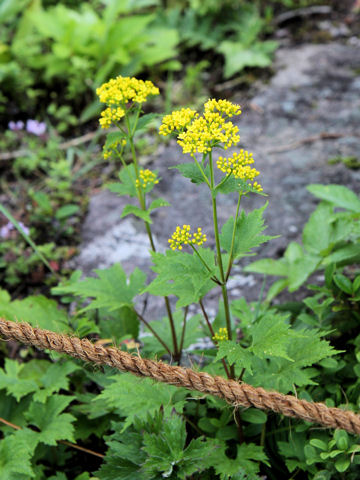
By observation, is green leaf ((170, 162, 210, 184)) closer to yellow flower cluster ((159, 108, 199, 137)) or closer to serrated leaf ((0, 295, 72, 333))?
yellow flower cluster ((159, 108, 199, 137))

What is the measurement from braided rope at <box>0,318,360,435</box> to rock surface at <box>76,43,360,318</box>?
140 centimetres

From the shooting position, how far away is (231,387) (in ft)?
4.54

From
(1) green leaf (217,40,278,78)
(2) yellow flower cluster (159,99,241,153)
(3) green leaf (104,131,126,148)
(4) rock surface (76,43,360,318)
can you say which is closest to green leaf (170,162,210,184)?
(2) yellow flower cluster (159,99,241,153)

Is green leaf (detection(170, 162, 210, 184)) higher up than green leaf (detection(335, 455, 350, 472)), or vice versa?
green leaf (detection(170, 162, 210, 184))

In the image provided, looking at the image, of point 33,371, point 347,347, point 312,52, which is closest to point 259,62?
point 312,52

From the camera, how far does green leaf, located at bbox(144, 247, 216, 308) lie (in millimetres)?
1559

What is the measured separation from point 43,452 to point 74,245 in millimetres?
1717

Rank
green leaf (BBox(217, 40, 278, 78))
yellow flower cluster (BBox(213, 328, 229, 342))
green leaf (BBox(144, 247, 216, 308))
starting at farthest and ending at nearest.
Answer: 1. green leaf (BBox(217, 40, 278, 78))
2. yellow flower cluster (BBox(213, 328, 229, 342))
3. green leaf (BBox(144, 247, 216, 308))

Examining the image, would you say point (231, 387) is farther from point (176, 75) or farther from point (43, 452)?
point (176, 75)

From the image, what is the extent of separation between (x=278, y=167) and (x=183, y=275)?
7.65ft

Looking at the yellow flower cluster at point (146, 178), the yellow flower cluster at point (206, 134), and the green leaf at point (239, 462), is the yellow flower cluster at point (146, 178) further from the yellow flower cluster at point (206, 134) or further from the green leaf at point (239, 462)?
the green leaf at point (239, 462)

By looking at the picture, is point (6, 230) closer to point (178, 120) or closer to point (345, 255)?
point (178, 120)

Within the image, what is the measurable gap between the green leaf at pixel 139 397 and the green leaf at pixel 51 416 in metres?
0.24

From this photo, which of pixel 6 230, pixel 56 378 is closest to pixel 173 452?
pixel 56 378
